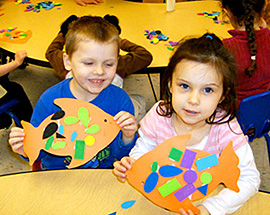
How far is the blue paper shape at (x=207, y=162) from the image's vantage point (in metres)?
0.96

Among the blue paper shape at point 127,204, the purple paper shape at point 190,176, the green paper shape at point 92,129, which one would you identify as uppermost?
the green paper shape at point 92,129

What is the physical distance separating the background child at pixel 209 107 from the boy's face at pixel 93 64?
0.24 m

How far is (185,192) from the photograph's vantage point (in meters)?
0.96

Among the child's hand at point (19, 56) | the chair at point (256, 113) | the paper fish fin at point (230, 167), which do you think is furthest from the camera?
the child's hand at point (19, 56)

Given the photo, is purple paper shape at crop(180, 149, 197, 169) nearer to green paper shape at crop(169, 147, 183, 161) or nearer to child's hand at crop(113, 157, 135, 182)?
green paper shape at crop(169, 147, 183, 161)

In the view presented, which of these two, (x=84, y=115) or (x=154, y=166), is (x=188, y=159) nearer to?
(x=154, y=166)

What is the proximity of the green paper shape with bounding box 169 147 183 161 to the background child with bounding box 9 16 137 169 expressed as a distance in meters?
0.22

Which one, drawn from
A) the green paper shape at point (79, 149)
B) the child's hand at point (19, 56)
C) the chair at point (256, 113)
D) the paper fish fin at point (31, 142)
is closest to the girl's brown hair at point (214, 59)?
the chair at point (256, 113)

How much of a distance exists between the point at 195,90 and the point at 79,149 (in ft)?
1.43

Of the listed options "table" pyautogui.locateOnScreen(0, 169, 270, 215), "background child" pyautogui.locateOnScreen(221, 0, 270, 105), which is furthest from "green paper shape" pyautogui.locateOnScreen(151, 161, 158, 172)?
"background child" pyautogui.locateOnScreen(221, 0, 270, 105)

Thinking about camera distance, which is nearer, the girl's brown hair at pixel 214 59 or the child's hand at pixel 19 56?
the girl's brown hair at pixel 214 59

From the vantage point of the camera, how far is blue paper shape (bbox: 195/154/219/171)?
0.96 metres

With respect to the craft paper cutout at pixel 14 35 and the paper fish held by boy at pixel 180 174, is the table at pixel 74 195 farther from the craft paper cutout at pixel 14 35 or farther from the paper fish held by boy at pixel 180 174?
the craft paper cutout at pixel 14 35

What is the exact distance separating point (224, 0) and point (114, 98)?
918 mm
